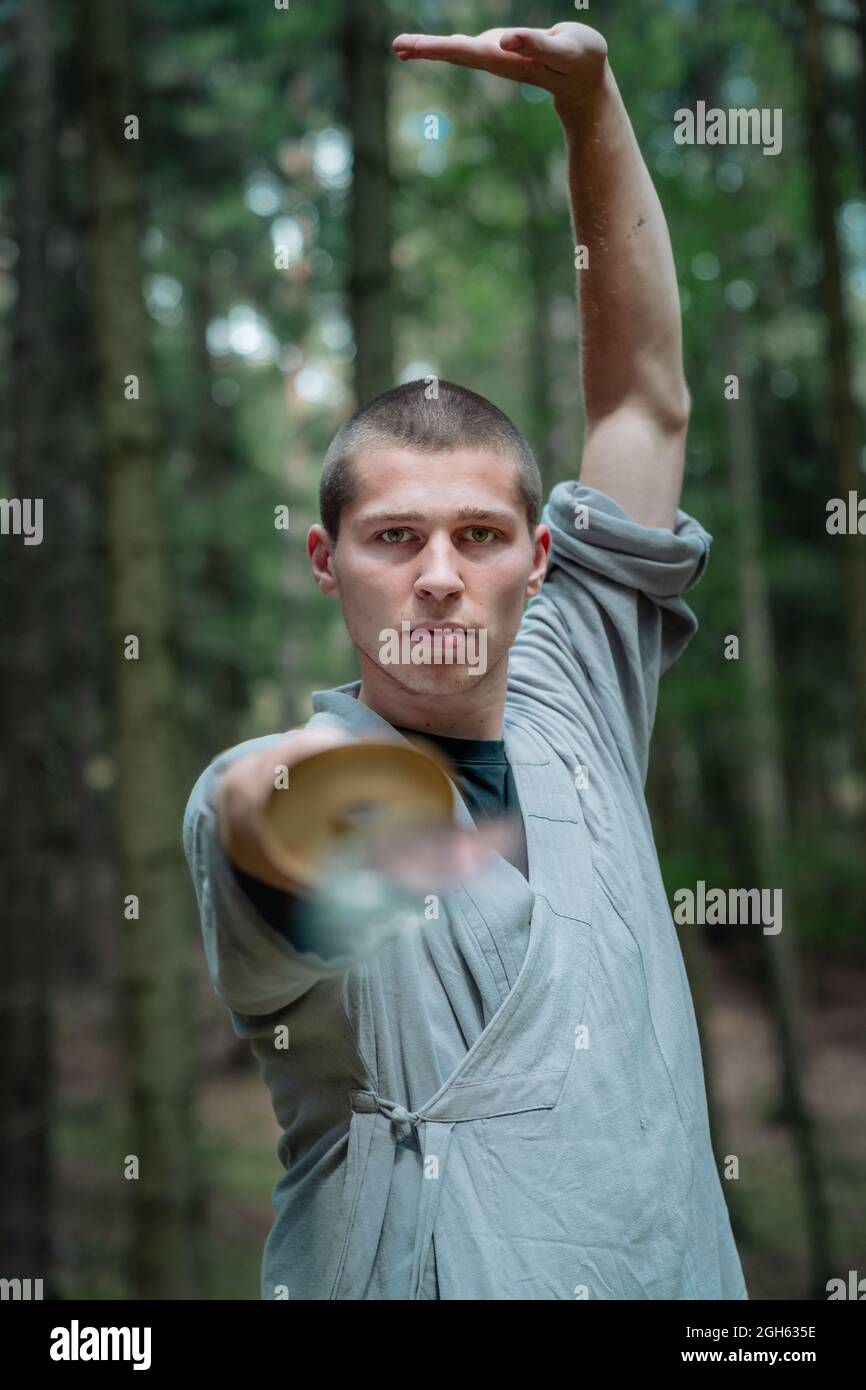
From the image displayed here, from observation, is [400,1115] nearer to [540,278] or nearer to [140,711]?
[140,711]

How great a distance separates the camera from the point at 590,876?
173 cm

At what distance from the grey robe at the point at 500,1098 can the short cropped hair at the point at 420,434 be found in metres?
0.30

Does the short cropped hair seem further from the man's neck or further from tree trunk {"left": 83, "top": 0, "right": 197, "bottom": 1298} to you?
tree trunk {"left": 83, "top": 0, "right": 197, "bottom": 1298}

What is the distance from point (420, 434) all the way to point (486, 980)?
73cm

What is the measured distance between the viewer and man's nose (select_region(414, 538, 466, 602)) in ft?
5.21

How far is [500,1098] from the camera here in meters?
1.54

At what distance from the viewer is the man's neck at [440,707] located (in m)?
1.69

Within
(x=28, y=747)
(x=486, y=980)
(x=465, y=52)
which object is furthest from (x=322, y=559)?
(x=28, y=747)

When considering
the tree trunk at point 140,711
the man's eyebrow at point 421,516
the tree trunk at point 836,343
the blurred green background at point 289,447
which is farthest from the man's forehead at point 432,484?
the tree trunk at point 836,343

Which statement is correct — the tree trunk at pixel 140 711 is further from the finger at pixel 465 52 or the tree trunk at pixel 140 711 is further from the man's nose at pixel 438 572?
the man's nose at pixel 438 572
